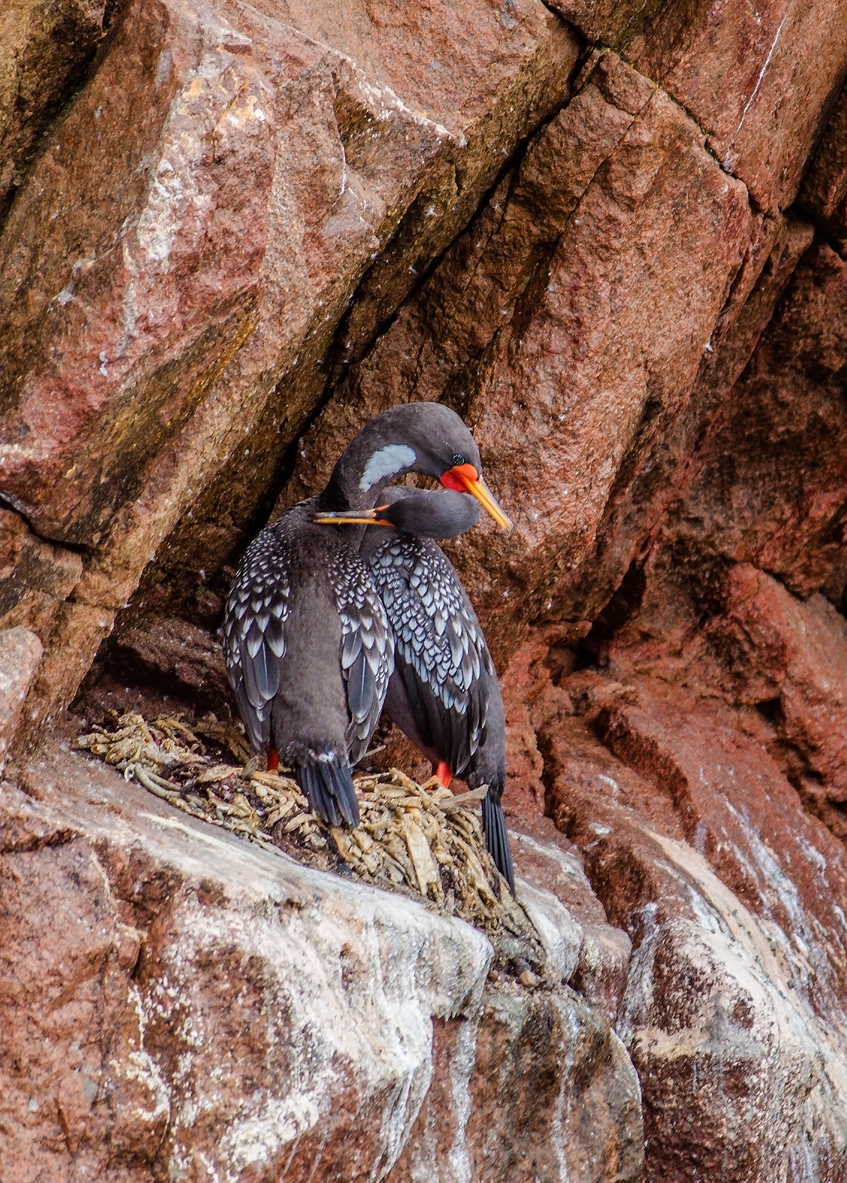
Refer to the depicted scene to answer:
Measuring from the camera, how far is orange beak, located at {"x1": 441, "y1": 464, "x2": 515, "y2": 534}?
185 inches

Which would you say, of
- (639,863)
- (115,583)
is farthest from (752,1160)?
(115,583)

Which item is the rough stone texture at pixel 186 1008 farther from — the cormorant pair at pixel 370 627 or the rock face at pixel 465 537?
the cormorant pair at pixel 370 627

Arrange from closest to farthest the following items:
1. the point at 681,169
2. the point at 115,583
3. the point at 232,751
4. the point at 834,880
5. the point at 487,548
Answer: the point at 115,583
the point at 232,751
the point at 681,169
the point at 487,548
the point at 834,880

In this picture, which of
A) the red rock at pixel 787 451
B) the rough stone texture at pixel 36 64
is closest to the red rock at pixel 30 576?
the rough stone texture at pixel 36 64

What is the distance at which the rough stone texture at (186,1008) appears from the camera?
265 centimetres

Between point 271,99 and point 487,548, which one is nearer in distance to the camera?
point 271,99

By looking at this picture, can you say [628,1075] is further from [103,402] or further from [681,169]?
[681,169]

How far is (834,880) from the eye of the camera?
6152 mm

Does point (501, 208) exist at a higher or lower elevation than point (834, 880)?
higher

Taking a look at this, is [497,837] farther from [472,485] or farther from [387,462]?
[387,462]

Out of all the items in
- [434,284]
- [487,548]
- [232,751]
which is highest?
[434,284]

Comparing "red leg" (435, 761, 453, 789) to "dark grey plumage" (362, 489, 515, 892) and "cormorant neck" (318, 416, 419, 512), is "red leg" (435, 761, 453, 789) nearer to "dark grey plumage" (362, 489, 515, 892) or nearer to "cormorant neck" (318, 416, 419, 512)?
"dark grey plumage" (362, 489, 515, 892)

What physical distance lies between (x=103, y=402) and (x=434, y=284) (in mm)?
2266

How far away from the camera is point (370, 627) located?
4648 mm
